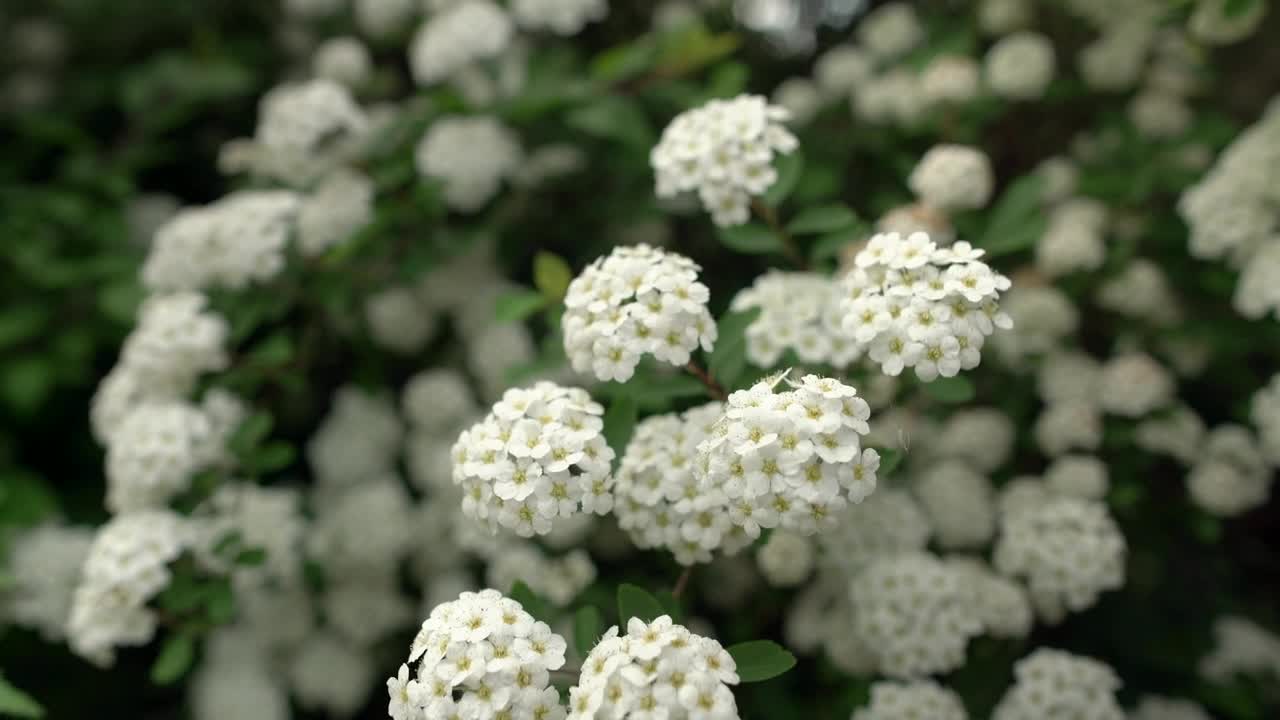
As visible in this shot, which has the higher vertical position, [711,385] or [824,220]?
[824,220]

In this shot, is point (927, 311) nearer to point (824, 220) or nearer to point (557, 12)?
point (824, 220)

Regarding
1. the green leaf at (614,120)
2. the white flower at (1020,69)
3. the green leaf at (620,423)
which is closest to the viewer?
the green leaf at (620,423)

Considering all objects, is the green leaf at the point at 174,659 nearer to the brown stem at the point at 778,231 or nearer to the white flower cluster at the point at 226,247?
the white flower cluster at the point at 226,247

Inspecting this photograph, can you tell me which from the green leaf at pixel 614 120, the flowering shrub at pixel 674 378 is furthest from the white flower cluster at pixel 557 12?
the green leaf at pixel 614 120

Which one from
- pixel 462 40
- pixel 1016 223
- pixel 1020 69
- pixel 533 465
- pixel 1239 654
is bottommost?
pixel 1239 654

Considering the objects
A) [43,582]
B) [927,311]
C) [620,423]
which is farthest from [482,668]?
[43,582]

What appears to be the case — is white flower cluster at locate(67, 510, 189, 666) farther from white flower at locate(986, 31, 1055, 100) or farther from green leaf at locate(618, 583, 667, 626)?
white flower at locate(986, 31, 1055, 100)

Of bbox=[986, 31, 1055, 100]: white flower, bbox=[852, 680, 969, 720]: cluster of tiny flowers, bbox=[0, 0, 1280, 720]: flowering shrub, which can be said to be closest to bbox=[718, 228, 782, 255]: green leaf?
bbox=[0, 0, 1280, 720]: flowering shrub
